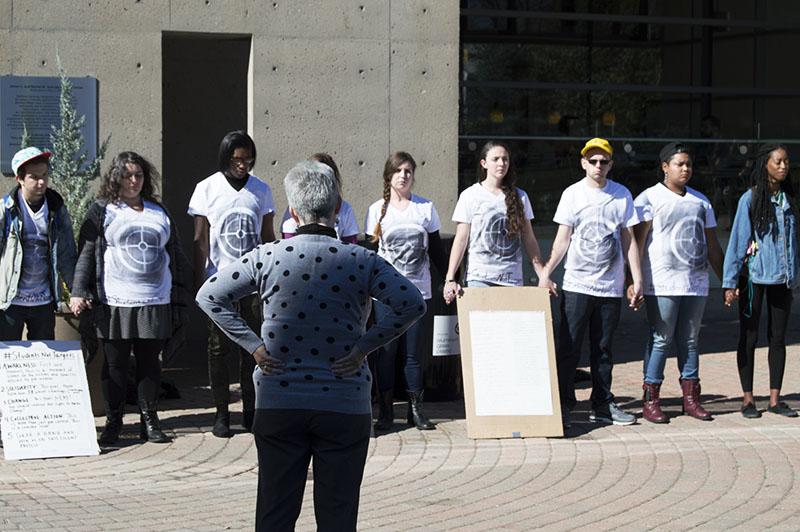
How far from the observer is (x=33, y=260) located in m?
8.48

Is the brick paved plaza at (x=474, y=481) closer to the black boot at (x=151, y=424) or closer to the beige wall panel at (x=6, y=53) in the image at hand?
the black boot at (x=151, y=424)

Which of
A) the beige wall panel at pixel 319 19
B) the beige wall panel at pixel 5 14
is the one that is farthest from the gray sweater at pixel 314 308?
the beige wall panel at pixel 319 19

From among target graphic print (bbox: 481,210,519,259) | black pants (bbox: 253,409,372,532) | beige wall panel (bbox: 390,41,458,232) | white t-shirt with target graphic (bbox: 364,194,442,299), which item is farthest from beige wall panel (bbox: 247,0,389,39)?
black pants (bbox: 253,409,372,532)

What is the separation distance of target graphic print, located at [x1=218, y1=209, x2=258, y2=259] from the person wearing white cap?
947mm

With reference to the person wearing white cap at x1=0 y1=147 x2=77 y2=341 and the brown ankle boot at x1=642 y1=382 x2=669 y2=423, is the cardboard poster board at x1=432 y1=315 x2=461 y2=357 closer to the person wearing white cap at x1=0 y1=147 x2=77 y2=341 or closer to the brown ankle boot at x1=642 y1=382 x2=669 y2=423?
the brown ankle boot at x1=642 y1=382 x2=669 y2=423

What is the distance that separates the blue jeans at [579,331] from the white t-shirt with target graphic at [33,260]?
3400mm

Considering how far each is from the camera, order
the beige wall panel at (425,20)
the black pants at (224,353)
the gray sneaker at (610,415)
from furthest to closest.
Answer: the beige wall panel at (425,20)
the gray sneaker at (610,415)
the black pants at (224,353)

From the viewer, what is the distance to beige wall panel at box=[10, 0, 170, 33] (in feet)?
34.3

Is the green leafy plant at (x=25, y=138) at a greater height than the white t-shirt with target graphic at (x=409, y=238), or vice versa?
the green leafy plant at (x=25, y=138)

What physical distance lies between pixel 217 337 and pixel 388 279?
4.19m

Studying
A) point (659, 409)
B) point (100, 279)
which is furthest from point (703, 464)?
point (100, 279)

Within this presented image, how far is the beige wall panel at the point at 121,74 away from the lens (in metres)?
10.6

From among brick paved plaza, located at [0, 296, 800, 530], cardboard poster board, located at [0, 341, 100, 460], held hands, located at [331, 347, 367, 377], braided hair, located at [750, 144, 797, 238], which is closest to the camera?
held hands, located at [331, 347, 367, 377]

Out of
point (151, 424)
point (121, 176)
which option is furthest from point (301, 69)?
point (151, 424)
